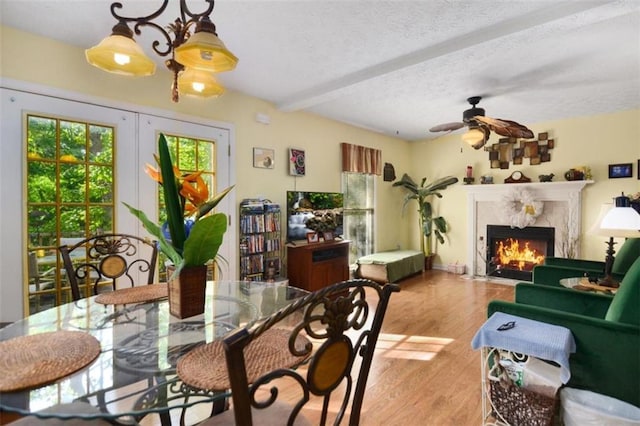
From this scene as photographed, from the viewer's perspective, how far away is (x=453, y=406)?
6.68 ft

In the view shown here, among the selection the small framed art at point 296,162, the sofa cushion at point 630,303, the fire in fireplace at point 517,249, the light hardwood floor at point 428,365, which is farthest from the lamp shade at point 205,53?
the fire in fireplace at point 517,249

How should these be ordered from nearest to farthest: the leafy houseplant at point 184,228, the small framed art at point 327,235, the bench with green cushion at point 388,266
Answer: the leafy houseplant at point 184,228 → the small framed art at point 327,235 → the bench with green cushion at point 388,266

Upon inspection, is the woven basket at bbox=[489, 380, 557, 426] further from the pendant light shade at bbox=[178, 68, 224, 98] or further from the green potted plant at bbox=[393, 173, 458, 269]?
the green potted plant at bbox=[393, 173, 458, 269]

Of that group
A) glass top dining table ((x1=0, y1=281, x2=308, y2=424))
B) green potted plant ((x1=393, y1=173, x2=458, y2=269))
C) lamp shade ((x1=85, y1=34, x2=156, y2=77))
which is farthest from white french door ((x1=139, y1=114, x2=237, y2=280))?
green potted plant ((x1=393, y1=173, x2=458, y2=269))

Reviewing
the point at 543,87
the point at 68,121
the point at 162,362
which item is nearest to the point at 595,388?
the point at 162,362

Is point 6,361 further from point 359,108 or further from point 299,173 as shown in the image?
point 359,108

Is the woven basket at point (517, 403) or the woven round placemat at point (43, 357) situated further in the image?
the woven basket at point (517, 403)

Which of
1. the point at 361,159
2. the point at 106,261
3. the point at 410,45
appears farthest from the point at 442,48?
the point at 106,261

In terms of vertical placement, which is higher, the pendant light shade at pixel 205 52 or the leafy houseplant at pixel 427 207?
→ the pendant light shade at pixel 205 52

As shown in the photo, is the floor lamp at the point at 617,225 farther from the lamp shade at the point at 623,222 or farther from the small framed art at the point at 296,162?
the small framed art at the point at 296,162

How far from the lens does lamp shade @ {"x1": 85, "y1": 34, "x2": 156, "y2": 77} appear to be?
1.38 meters

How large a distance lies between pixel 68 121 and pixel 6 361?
7.00 feet

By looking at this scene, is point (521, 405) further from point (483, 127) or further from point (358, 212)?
point (358, 212)

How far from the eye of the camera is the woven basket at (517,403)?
1.64 meters
